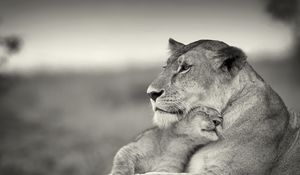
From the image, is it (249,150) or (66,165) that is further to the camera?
(66,165)

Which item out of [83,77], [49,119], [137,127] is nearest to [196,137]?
[137,127]

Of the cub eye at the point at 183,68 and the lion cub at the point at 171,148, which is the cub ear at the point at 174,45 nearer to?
the cub eye at the point at 183,68

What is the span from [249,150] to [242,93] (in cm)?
68

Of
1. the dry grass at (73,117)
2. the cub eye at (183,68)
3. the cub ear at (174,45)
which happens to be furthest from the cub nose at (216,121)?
the dry grass at (73,117)

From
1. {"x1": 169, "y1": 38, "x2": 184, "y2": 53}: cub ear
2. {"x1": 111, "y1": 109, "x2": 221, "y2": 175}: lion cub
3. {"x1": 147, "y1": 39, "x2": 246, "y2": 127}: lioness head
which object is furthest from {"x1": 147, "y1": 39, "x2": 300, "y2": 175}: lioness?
{"x1": 169, "y1": 38, "x2": 184, "y2": 53}: cub ear

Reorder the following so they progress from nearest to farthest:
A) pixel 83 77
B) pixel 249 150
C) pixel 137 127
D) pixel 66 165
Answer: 1. pixel 249 150
2. pixel 66 165
3. pixel 137 127
4. pixel 83 77

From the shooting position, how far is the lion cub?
6699 millimetres

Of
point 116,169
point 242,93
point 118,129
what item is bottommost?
point 118,129

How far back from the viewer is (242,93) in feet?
22.6

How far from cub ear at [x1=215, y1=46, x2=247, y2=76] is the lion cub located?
52cm

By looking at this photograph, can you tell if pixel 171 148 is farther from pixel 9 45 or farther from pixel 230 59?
pixel 9 45

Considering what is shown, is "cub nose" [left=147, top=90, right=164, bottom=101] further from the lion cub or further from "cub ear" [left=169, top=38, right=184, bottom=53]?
"cub ear" [left=169, top=38, right=184, bottom=53]

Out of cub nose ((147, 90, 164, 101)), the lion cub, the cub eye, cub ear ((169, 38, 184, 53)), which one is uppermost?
cub ear ((169, 38, 184, 53))

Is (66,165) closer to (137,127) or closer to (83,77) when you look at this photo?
(137,127)
